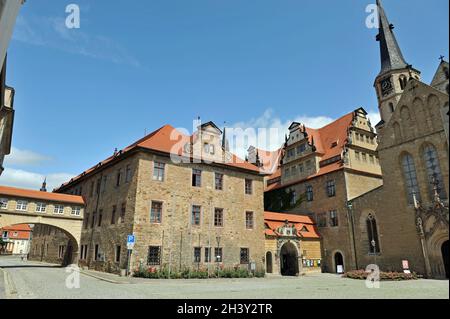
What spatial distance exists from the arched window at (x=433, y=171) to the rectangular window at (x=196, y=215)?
18078mm

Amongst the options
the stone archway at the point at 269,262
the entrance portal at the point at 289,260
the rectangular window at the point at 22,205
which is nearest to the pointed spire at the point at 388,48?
the entrance portal at the point at 289,260

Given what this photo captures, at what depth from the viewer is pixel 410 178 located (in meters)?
25.8

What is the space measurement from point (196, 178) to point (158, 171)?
11.1ft

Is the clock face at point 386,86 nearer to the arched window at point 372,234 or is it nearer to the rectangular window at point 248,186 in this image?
the arched window at point 372,234

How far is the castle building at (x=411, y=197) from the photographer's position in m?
23.2

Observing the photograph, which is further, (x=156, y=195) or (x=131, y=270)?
(x=156, y=195)

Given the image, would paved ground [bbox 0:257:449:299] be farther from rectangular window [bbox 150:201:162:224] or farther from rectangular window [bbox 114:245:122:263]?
rectangular window [bbox 150:201:162:224]

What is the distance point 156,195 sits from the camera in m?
23.4

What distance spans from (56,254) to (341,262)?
3236cm

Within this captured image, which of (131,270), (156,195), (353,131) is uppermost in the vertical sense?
(353,131)

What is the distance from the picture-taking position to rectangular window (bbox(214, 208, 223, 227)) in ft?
85.1

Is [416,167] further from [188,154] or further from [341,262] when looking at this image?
[188,154]

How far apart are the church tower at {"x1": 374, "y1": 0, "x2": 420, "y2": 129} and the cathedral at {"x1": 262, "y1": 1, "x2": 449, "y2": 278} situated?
12cm

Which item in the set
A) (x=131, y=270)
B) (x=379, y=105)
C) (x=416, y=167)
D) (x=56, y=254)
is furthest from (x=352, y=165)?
(x=56, y=254)
